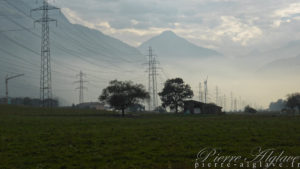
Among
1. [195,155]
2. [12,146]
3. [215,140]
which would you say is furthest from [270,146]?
[12,146]

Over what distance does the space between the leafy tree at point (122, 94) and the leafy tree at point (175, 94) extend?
37.3 metres

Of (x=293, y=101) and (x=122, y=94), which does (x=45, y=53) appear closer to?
(x=122, y=94)

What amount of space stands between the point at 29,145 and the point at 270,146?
17.0 metres

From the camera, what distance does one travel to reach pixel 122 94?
10194cm

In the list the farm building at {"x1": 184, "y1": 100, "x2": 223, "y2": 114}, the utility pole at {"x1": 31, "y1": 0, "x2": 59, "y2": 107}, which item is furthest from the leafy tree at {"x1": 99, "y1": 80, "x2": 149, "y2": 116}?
the farm building at {"x1": 184, "y1": 100, "x2": 223, "y2": 114}

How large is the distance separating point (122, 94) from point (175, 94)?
1850 inches

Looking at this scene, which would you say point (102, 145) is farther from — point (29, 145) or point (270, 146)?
point (270, 146)

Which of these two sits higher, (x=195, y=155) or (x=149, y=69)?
(x=149, y=69)

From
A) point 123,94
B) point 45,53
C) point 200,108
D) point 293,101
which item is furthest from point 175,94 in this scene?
point 45,53

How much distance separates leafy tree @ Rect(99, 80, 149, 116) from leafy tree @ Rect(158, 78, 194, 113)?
3725 centimetres

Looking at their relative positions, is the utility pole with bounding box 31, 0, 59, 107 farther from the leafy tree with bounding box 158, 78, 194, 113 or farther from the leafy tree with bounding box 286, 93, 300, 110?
the leafy tree with bounding box 286, 93, 300, 110

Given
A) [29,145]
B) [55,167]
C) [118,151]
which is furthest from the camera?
[29,145]

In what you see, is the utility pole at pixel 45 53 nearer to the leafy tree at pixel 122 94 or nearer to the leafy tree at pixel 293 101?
the leafy tree at pixel 122 94

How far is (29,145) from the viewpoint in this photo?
79.1ft
